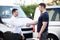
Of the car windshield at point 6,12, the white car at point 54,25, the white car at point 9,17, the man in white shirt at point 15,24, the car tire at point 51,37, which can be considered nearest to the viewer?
the man in white shirt at point 15,24

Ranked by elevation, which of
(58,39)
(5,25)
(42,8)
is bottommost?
(58,39)

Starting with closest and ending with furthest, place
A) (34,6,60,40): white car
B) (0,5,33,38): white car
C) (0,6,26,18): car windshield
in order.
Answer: (0,5,33,38): white car, (34,6,60,40): white car, (0,6,26,18): car windshield

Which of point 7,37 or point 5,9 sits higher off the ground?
point 5,9

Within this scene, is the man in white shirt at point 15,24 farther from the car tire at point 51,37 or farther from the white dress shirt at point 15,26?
the car tire at point 51,37

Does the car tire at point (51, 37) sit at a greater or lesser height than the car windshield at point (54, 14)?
lesser

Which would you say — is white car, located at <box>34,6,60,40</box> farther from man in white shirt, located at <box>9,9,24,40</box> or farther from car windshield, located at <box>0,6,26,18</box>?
man in white shirt, located at <box>9,9,24,40</box>

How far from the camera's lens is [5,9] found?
12914mm

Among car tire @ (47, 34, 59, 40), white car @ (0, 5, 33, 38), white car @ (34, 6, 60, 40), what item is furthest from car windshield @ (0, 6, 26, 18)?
car tire @ (47, 34, 59, 40)

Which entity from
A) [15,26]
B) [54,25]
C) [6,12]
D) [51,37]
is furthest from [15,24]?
[6,12]

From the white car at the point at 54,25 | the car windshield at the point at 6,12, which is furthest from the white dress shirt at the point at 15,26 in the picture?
the car windshield at the point at 6,12

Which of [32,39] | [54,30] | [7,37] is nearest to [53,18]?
[54,30]

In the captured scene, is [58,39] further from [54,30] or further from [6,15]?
[6,15]

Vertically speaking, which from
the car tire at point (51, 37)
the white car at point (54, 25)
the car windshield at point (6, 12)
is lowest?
the car tire at point (51, 37)

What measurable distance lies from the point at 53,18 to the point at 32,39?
1460mm
